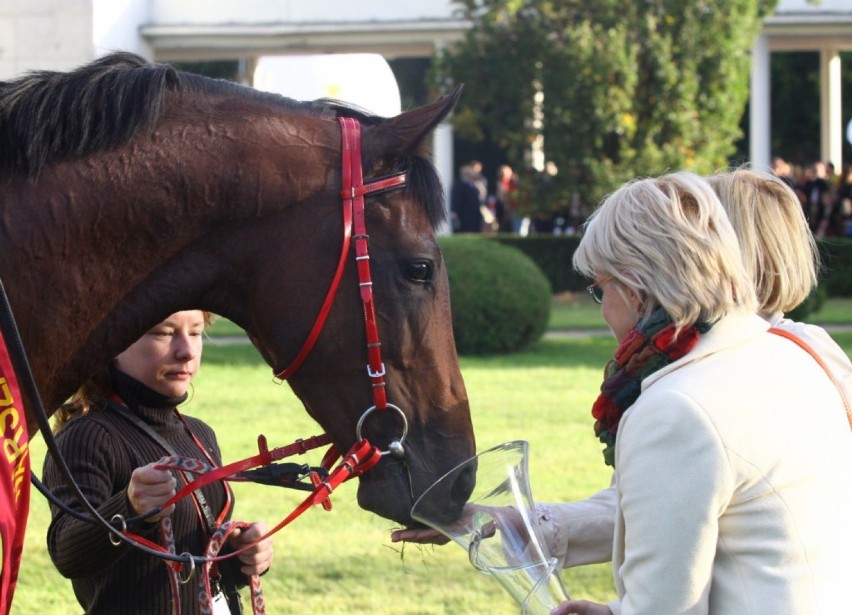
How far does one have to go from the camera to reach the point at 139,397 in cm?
327

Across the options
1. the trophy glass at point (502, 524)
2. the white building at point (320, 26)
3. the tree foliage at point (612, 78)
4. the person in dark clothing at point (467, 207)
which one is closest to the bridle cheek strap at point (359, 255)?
the trophy glass at point (502, 524)

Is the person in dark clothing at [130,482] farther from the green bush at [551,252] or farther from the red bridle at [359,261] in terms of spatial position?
the green bush at [551,252]

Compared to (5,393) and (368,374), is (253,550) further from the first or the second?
(5,393)

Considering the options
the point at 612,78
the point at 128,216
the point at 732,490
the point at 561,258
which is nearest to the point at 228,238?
the point at 128,216

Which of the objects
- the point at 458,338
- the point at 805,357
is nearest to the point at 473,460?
the point at 805,357

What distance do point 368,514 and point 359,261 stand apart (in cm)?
100

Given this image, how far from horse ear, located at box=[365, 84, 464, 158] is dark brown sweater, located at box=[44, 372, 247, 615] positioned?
3.17 ft

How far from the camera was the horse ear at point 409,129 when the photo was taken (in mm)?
2861

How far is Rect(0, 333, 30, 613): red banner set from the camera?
246 centimetres

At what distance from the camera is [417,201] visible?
2865mm

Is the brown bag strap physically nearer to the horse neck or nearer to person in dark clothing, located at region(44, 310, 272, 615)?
the horse neck

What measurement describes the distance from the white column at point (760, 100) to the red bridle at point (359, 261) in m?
22.1

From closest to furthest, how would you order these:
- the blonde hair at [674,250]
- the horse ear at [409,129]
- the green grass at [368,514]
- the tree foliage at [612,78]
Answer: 1. the blonde hair at [674,250]
2. the horse ear at [409,129]
3. the green grass at [368,514]
4. the tree foliage at [612,78]

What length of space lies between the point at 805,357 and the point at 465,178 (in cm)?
2286
